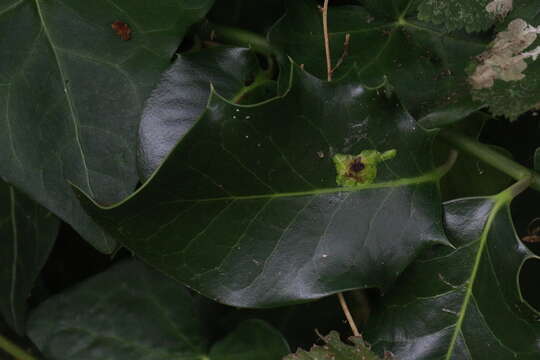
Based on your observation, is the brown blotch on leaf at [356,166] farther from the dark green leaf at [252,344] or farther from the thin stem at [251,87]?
the dark green leaf at [252,344]

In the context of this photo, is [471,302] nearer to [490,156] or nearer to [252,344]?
[490,156]

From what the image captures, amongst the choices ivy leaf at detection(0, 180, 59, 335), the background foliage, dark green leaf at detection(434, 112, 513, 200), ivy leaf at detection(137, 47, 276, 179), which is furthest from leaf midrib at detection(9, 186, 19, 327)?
dark green leaf at detection(434, 112, 513, 200)

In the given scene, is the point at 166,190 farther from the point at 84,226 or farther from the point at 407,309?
the point at 407,309

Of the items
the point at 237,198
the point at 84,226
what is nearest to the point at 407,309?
the point at 237,198

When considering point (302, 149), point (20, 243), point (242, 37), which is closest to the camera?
point (302, 149)

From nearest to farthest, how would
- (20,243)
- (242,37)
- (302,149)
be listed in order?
(302,149) < (242,37) < (20,243)

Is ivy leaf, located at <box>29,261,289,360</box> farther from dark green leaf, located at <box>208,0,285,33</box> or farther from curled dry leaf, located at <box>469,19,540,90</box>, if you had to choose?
curled dry leaf, located at <box>469,19,540,90</box>

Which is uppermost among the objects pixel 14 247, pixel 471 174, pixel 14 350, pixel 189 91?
pixel 189 91

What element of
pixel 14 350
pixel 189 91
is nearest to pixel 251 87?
pixel 189 91
